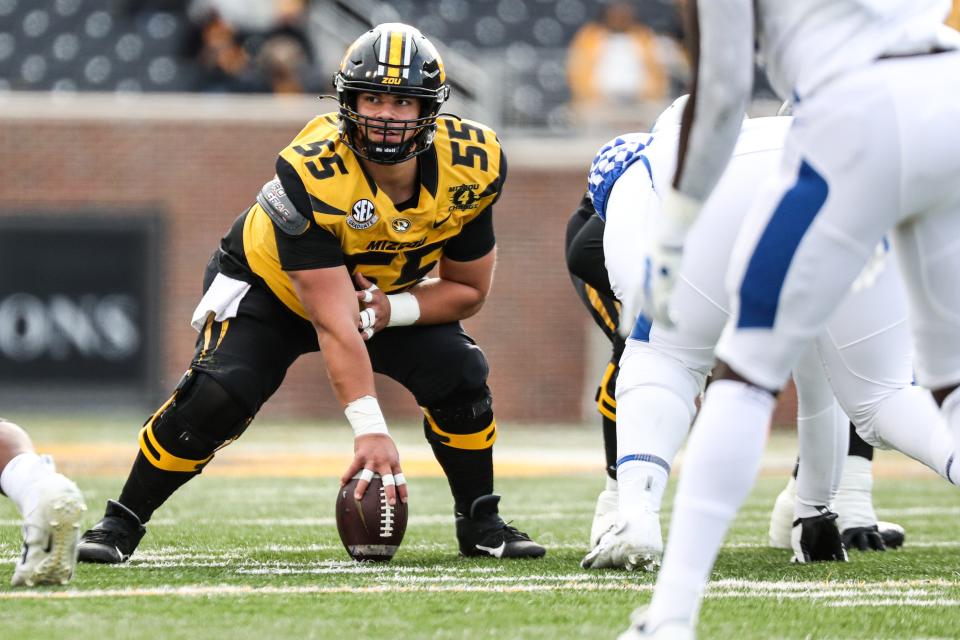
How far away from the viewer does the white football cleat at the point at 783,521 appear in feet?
14.7

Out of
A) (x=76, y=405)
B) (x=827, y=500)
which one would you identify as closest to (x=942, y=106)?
(x=827, y=500)

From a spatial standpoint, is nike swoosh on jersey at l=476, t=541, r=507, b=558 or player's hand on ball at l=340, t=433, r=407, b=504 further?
nike swoosh on jersey at l=476, t=541, r=507, b=558

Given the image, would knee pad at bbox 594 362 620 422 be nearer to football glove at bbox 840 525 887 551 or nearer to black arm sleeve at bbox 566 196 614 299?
black arm sleeve at bbox 566 196 614 299

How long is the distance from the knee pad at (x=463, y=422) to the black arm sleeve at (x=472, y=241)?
0.39m

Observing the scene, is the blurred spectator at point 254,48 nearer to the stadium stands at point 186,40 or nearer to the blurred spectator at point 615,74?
the stadium stands at point 186,40

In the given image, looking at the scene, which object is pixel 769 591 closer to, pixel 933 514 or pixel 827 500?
pixel 827 500

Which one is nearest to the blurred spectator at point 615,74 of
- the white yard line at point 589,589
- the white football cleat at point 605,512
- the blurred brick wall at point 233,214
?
the blurred brick wall at point 233,214

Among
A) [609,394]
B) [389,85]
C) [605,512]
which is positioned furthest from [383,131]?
[605,512]

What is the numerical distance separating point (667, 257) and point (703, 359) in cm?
108

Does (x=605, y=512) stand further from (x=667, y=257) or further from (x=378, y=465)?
(x=667, y=257)

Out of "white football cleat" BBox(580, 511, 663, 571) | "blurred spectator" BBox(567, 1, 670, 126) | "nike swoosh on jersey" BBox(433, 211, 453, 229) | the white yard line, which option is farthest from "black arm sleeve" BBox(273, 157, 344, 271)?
"blurred spectator" BBox(567, 1, 670, 126)

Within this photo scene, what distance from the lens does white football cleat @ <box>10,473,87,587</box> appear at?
311 centimetres

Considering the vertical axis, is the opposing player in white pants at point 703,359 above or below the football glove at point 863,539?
above

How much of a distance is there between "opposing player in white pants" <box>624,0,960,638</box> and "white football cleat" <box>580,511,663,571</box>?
3.37ft
